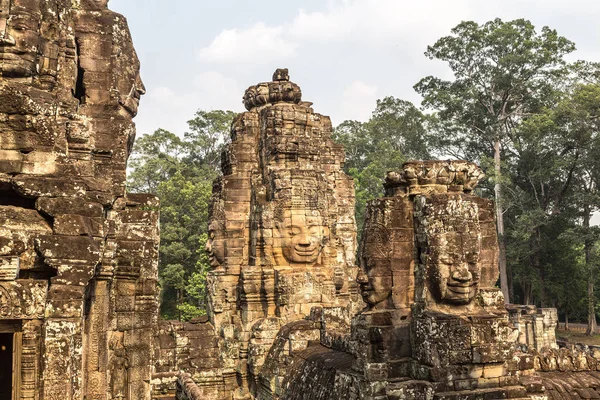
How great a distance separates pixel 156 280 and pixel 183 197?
894 inches

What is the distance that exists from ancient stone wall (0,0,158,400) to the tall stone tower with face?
5216 millimetres

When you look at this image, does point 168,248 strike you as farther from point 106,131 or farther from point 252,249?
point 106,131

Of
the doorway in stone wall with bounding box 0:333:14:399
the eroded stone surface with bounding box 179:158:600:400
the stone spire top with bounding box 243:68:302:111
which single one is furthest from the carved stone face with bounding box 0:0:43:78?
the stone spire top with bounding box 243:68:302:111

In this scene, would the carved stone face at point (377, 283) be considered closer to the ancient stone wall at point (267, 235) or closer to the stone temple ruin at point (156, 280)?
the stone temple ruin at point (156, 280)

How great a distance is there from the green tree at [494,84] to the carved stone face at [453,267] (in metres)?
25.1

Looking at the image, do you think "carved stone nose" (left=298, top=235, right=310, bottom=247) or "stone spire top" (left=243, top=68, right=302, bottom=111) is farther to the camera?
"stone spire top" (left=243, top=68, right=302, bottom=111)

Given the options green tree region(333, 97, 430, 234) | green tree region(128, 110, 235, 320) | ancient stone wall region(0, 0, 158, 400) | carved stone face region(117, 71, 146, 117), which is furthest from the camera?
green tree region(333, 97, 430, 234)

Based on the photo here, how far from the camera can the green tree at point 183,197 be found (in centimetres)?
2666

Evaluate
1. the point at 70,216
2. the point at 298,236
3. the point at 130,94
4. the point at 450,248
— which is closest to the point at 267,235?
the point at 298,236

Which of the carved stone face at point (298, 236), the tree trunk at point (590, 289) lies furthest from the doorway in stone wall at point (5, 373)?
the tree trunk at point (590, 289)

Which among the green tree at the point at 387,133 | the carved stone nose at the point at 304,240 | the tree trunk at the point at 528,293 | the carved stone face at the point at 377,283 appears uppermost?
the green tree at the point at 387,133

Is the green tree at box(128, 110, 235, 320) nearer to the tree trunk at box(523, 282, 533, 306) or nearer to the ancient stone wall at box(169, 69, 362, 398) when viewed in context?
the ancient stone wall at box(169, 69, 362, 398)

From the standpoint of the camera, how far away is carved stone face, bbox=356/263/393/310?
776cm

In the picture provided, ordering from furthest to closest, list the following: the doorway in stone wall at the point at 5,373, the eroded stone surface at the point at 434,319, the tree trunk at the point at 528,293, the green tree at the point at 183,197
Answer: the tree trunk at the point at 528,293 < the green tree at the point at 183,197 < the eroded stone surface at the point at 434,319 < the doorway in stone wall at the point at 5,373
